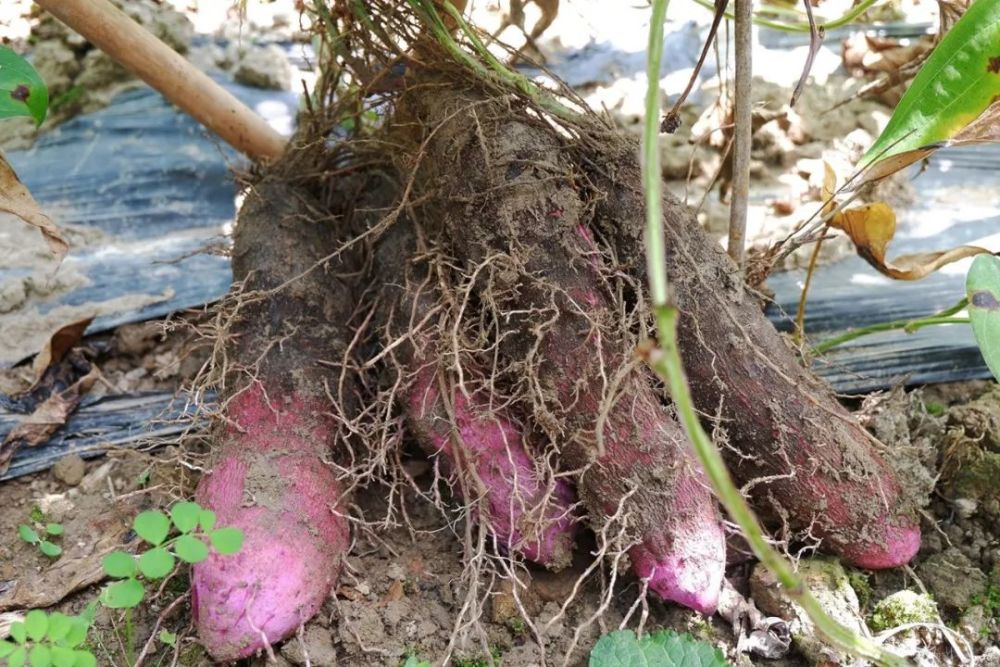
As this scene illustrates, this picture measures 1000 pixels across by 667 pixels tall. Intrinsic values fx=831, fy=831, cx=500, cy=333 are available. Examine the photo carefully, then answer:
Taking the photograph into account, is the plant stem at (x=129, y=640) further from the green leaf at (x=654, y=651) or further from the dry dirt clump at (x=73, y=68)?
the dry dirt clump at (x=73, y=68)

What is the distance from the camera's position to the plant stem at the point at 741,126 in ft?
3.59

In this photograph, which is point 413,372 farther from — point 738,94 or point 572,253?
point 738,94

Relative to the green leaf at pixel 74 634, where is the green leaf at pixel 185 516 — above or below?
above

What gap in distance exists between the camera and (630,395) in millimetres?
1054

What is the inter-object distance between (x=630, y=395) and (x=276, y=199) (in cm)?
68

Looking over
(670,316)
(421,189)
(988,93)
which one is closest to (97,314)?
(421,189)

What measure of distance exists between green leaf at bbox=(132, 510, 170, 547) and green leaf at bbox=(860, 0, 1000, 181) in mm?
992

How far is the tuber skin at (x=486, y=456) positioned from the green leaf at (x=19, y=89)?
1.73ft

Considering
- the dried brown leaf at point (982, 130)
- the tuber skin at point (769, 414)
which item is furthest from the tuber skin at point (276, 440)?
the dried brown leaf at point (982, 130)

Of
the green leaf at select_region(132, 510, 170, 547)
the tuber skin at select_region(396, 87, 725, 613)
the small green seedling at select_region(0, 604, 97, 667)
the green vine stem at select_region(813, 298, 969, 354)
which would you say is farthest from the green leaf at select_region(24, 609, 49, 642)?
the green vine stem at select_region(813, 298, 969, 354)

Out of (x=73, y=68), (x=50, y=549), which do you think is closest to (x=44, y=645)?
(x=50, y=549)

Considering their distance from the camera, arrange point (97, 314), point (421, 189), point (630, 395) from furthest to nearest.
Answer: point (97, 314) → point (421, 189) → point (630, 395)

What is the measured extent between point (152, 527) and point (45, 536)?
39 centimetres

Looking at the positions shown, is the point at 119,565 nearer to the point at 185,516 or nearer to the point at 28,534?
the point at 185,516
